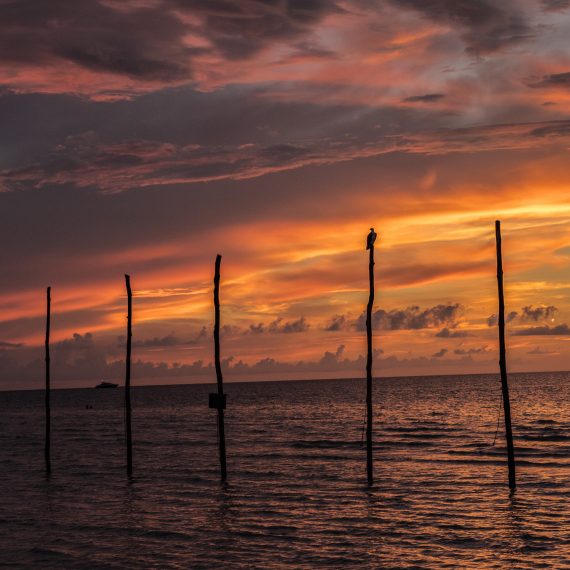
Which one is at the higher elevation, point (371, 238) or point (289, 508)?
point (371, 238)

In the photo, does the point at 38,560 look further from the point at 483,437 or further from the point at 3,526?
the point at 483,437

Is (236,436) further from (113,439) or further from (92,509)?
(92,509)

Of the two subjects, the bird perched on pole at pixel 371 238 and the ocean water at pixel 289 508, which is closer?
the ocean water at pixel 289 508

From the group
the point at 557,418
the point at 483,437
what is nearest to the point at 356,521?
the point at 483,437

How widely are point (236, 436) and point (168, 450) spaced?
1235 centimetres

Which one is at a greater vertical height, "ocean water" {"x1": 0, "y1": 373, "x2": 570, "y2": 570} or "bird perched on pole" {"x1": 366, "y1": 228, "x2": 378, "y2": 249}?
"bird perched on pole" {"x1": 366, "y1": 228, "x2": 378, "y2": 249}

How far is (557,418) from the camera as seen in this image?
250ft

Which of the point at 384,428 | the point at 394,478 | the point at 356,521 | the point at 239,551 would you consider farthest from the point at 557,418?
the point at 239,551

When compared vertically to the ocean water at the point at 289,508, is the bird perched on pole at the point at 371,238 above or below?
above

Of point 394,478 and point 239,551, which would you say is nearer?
point 239,551

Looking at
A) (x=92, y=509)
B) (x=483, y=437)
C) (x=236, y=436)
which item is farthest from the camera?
(x=236, y=436)

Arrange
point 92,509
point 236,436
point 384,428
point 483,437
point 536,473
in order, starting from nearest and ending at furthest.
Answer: point 92,509
point 536,473
point 483,437
point 236,436
point 384,428

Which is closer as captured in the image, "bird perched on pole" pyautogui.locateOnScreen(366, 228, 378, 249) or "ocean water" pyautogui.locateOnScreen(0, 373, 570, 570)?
"ocean water" pyautogui.locateOnScreen(0, 373, 570, 570)

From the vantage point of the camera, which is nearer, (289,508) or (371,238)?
(289,508)
